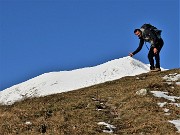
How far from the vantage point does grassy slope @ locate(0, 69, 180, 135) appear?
58.7 ft

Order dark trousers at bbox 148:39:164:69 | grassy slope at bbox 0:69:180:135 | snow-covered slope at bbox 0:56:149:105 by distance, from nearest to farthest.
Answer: grassy slope at bbox 0:69:180:135 < dark trousers at bbox 148:39:164:69 < snow-covered slope at bbox 0:56:149:105

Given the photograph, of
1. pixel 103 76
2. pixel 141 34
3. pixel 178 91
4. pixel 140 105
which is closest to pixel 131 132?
pixel 140 105

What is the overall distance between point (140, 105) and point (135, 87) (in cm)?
356

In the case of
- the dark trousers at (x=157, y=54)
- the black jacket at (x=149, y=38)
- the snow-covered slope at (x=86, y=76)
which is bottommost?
the dark trousers at (x=157, y=54)

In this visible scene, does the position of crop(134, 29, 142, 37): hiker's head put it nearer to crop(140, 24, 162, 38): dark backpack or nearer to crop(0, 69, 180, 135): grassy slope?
crop(140, 24, 162, 38): dark backpack

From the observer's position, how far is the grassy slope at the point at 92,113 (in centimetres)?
1791

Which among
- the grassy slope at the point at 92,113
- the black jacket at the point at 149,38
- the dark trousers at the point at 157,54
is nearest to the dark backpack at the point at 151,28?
the black jacket at the point at 149,38

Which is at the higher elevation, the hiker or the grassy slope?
the hiker

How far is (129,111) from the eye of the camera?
20281 mm

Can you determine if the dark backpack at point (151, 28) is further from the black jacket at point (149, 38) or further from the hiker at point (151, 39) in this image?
the black jacket at point (149, 38)

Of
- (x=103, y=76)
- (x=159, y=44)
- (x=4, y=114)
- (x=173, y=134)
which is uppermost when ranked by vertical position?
(x=103, y=76)

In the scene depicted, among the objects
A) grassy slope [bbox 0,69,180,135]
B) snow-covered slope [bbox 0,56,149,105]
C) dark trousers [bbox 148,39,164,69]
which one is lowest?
grassy slope [bbox 0,69,180,135]

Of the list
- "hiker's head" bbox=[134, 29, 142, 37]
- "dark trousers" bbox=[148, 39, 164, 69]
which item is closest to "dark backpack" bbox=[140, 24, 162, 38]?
"hiker's head" bbox=[134, 29, 142, 37]

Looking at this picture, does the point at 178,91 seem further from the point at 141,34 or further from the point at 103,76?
the point at 103,76
